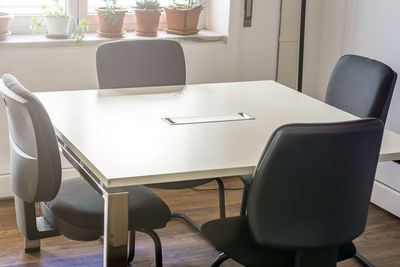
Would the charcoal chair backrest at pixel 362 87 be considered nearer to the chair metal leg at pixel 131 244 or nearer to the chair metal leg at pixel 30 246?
the chair metal leg at pixel 131 244

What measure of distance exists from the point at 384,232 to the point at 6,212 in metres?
1.88

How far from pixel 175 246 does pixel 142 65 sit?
87cm

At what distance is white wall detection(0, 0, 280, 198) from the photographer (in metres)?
3.47

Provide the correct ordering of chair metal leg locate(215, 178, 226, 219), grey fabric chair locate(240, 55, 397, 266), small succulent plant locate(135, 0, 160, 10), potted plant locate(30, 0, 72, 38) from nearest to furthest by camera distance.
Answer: grey fabric chair locate(240, 55, 397, 266) → chair metal leg locate(215, 178, 226, 219) → potted plant locate(30, 0, 72, 38) → small succulent plant locate(135, 0, 160, 10)

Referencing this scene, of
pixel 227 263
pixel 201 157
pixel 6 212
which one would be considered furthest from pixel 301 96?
pixel 6 212

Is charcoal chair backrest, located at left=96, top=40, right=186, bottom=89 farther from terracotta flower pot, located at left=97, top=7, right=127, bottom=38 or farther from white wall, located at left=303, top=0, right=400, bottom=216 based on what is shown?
white wall, located at left=303, top=0, right=400, bottom=216

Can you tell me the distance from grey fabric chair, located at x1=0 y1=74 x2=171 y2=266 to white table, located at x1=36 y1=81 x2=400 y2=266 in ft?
0.38

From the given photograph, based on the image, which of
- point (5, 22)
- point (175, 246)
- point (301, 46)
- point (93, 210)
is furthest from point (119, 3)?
point (93, 210)

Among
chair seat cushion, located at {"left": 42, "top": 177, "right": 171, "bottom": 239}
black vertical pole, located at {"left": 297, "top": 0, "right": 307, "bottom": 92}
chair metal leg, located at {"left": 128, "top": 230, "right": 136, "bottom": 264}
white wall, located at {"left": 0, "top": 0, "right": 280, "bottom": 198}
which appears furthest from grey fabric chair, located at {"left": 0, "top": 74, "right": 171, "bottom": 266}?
black vertical pole, located at {"left": 297, "top": 0, "right": 307, "bottom": 92}

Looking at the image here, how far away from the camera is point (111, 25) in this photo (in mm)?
3725

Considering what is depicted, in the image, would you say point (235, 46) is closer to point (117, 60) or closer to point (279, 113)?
point (117, 60)

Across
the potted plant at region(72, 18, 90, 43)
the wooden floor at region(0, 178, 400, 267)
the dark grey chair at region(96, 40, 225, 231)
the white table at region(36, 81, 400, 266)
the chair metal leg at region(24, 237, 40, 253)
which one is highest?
the potted plant at region(72, 18, 90, 43)

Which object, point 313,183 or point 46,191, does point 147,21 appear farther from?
point 313,183

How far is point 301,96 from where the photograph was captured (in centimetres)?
303
